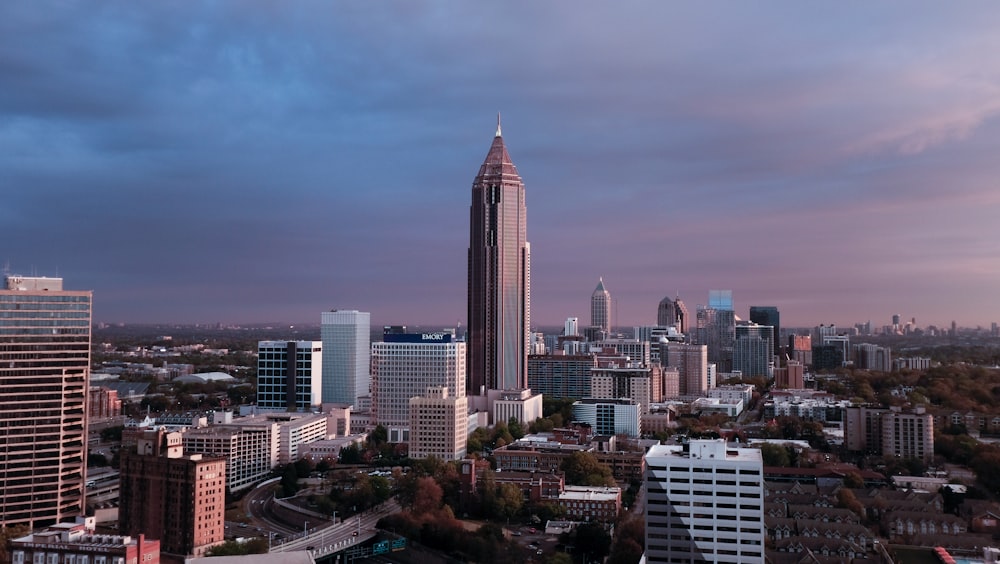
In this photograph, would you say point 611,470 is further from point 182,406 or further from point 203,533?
point 182,406

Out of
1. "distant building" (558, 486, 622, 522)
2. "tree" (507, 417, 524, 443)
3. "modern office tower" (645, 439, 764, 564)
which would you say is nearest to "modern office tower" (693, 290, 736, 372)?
"tree" (507, 417, 524, 443)

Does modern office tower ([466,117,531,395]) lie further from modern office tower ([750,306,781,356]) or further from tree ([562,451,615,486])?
modern office tower ([750,306,781,356])

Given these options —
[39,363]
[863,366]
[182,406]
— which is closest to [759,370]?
[863,366]

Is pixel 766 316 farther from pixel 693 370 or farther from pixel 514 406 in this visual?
pixel 514 406

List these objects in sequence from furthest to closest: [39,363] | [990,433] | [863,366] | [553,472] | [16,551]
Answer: [863,366] < [990,433] < [553,472] < [39,363] < [16,551]

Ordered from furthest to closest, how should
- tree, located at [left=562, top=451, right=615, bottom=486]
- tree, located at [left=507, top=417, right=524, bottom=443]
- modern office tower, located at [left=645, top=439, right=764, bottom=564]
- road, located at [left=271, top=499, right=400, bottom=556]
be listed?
tree, located at [left=507, top=417, right=524, bottom=443] < tree, located at [left=562, top=451, right=615, bottom=486] < road, located at [left=271, top=499, right=400, bottom=556] < modern office tower, located at [left=645, top=439, right=764, bottom=564]

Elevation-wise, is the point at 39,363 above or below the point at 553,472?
above
